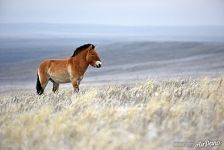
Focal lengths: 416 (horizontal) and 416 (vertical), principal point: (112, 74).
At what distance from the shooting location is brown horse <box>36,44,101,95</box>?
12.3 meters

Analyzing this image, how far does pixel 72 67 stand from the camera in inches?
492

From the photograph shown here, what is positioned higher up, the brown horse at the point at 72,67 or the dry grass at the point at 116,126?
the brown horse at the point at 72,67

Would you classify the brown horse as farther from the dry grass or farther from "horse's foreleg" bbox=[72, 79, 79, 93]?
the dry grass

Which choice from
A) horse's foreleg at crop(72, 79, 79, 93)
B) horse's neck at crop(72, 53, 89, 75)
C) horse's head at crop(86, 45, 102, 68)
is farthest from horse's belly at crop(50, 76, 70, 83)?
horse's head at crop(86, 45, 102, 68)

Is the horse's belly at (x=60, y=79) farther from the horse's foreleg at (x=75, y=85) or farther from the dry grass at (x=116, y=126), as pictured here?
the dry grass at (x=116, y=126)

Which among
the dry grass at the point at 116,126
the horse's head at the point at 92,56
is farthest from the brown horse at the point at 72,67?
the dry grass at the point at 116,126

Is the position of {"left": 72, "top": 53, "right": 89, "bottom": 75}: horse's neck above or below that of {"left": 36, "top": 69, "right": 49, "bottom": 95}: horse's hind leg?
above

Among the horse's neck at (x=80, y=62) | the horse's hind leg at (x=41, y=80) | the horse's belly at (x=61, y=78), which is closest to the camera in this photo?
the horse's neck at (x=80, y=62)

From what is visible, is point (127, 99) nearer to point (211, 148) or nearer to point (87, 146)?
point (211, 148)

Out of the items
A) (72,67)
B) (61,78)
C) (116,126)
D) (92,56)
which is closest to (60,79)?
(61,78)

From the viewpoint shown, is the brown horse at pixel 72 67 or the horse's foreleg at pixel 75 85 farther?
the horse's foreleg at pixel 75 85

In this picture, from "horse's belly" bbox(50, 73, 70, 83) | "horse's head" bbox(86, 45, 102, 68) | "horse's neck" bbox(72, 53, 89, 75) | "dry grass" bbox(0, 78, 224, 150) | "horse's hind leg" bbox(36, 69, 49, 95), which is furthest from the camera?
"horse's hind leg" bbox(36, 69, 49, 95)

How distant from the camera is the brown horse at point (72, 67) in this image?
12297mm

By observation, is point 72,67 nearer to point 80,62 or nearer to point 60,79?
point 80,62
